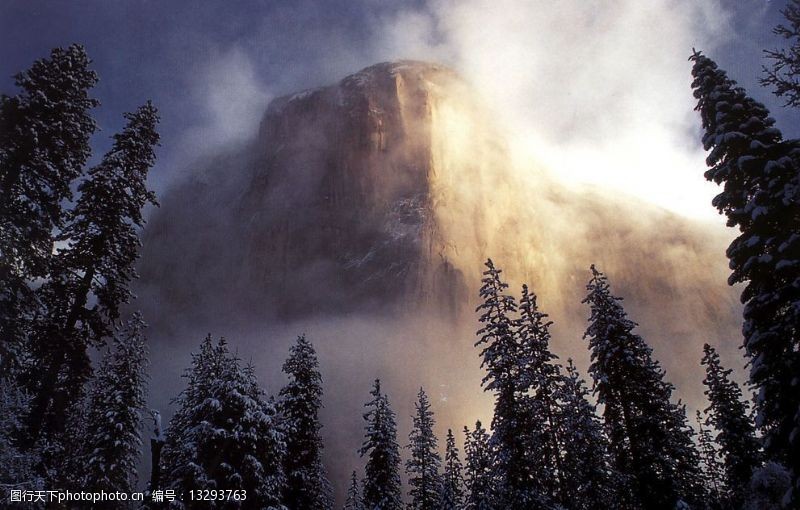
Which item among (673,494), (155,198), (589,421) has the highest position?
(155,198)

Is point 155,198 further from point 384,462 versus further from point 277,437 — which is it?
point 384,462

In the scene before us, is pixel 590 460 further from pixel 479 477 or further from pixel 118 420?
pixel 118 420

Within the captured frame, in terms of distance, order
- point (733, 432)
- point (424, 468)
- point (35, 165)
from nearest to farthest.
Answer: point (35, 165), point (733, 432), point (424, 468)

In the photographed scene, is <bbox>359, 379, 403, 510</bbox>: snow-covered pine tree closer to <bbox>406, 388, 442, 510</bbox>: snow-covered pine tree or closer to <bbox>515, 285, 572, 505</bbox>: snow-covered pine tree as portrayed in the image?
<bbox>406, 388, 442, 510</bbox>: snow-covered pine tree

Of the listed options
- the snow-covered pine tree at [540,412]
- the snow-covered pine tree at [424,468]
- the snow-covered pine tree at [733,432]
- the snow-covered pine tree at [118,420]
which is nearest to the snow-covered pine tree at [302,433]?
the snow-covered pine tree at [118,420]

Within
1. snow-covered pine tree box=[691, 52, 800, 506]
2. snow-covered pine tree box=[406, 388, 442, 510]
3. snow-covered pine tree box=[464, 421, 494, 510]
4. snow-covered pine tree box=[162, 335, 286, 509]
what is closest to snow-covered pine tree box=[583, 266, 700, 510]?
snow-covered pine tree box=[691, 52, 800, 506]

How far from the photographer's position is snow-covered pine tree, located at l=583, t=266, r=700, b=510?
21.9m

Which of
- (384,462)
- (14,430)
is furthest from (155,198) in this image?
(384,462)

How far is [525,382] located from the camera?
23141 mm

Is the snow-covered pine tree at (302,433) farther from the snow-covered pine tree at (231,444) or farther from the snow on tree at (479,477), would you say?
the snow on tree at (479,477)

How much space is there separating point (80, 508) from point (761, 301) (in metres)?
29.6

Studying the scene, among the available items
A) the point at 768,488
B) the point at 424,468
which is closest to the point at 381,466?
the point at 424,468

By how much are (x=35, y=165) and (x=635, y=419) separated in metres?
26.0

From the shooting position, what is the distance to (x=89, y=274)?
15.8 metres
